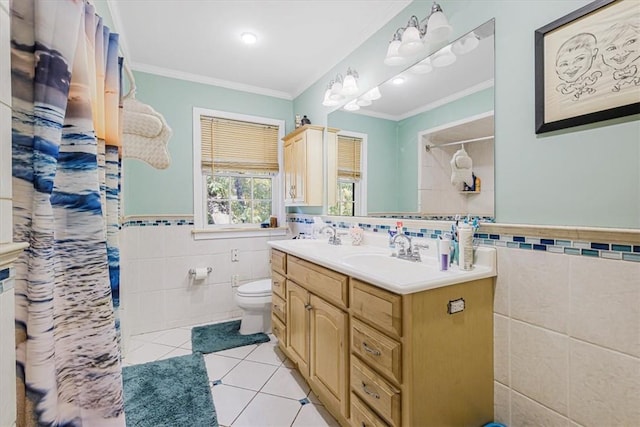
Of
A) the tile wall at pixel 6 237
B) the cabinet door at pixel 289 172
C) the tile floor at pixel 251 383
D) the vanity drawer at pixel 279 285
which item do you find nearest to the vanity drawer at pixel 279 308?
the vanity drawer at pixel 279 285

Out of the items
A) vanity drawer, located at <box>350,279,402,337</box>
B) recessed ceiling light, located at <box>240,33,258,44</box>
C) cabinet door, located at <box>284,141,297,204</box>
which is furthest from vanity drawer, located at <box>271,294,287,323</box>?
recessed ceiling light, located at <box>240,33,258,44</box>

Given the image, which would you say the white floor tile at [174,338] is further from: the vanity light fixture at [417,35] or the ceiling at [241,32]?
the vanity light fixture at [417,35]

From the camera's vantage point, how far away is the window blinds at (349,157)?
2.35 m

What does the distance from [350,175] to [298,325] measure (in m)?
1.23

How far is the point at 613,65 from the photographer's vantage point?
997 millimetres

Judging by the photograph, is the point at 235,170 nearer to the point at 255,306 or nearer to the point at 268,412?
the point at 255,306

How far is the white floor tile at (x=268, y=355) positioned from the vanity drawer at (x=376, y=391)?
1.01 metres

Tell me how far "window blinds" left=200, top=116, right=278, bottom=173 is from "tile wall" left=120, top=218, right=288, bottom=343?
0.69m

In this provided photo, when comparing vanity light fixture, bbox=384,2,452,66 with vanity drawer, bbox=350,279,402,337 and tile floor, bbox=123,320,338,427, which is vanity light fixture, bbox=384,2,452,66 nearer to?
vanity drawer, bbox=350,279,402,337

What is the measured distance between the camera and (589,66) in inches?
41.4

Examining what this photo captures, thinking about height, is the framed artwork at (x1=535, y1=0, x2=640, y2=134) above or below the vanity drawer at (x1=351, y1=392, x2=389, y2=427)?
above

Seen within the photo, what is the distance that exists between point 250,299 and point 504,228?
2.00m

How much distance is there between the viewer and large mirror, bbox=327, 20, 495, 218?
4.71ft

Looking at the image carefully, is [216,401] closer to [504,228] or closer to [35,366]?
[35,366]
